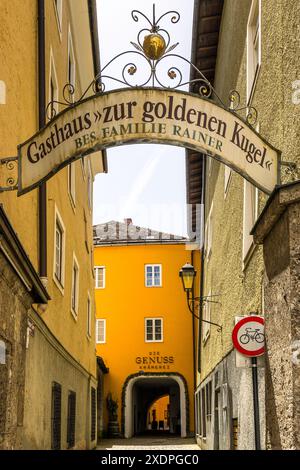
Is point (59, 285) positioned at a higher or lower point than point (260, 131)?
lower

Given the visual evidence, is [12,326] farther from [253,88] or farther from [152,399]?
[152,399]

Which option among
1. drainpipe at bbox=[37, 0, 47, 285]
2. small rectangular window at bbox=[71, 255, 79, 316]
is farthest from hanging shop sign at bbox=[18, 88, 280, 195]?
small rectangular window at bbox=[71, 255, 79, 316]

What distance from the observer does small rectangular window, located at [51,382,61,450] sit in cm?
1216

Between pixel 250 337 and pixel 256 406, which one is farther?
pixel 250 337

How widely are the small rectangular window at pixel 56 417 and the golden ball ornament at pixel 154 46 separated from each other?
6965 millimetres

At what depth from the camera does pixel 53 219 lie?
39.9ft

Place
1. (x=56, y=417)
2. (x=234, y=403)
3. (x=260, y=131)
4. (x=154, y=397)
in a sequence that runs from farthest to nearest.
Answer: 1. (x=154, y=397)
2. (x=56, y=417)
3. (x=234, y=403)
4. (x=260, y=131)

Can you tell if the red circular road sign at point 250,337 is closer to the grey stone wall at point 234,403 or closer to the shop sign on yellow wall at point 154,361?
the grey stone wall at point 234,403

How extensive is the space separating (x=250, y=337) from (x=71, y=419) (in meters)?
9.32

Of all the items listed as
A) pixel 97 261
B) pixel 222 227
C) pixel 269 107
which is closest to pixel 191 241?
pixel 97 261

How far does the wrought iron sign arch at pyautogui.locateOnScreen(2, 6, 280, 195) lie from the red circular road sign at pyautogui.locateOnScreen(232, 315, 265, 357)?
71.5 inches

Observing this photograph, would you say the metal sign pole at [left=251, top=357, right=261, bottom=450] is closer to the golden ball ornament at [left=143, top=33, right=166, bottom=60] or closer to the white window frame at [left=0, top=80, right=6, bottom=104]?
the golden ball ornament at [left=143, top=33, right=166, bottom=60]

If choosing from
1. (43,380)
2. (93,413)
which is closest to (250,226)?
(43,380)

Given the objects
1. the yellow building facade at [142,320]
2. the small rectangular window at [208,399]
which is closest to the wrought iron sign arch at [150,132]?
the small rectangular window at [208,399]
